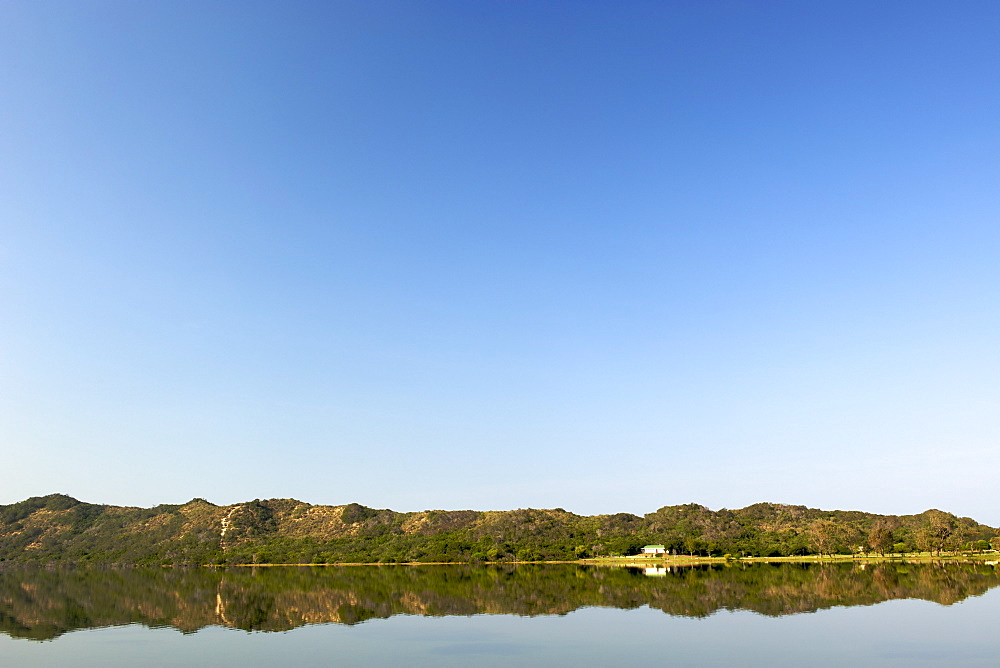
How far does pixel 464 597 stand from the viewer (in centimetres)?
8712

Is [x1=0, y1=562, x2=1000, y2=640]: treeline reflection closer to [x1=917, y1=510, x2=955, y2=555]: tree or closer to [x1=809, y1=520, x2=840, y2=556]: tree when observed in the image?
[x1=917, y1=510, x2=955, y2=555]: tree

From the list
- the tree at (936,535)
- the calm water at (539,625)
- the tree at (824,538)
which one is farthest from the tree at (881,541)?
the calm water at (539,625)

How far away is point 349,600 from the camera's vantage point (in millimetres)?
87250

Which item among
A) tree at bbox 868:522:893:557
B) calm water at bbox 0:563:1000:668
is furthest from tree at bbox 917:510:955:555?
calm water at bbox 0:563:1000:668

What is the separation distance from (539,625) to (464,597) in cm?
2981

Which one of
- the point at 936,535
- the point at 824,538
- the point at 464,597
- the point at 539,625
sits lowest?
the point at 464,597

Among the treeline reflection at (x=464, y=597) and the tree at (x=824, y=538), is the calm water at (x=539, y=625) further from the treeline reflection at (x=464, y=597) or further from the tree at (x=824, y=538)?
the tree at (x=824, y=538)

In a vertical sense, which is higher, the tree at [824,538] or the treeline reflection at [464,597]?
the tree at [824,538]

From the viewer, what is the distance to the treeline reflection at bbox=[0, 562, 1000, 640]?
68688mm

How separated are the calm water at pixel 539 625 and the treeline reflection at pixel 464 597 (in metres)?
0.33

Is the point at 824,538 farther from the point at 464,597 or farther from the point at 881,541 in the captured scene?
the point at 464,597

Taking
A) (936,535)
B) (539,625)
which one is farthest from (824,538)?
(539,625)

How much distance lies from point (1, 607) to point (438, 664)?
78.0 m

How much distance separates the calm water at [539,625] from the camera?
46.2 metres
